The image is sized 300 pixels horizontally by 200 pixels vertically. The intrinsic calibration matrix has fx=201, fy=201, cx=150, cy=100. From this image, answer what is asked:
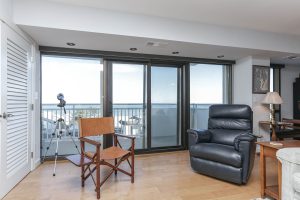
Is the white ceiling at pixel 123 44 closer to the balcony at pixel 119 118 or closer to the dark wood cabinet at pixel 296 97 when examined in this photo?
the balcony at pixel 119 118

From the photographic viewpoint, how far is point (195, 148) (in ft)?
9.88

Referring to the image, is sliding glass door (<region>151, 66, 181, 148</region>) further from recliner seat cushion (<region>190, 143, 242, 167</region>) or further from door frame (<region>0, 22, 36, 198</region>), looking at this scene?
door frame (<region>0, 22, 36, 198</region>)

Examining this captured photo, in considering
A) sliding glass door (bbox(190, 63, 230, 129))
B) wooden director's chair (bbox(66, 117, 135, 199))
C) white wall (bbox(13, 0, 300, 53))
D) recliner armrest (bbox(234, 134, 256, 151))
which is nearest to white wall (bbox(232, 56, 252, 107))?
sliding glass door (bbox(190, 63, 230, 129))

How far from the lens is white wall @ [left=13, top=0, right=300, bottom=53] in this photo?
8.40 ft

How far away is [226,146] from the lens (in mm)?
2908

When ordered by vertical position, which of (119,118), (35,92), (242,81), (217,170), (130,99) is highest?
(242,81)

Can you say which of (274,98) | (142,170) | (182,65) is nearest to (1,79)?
(142,170)

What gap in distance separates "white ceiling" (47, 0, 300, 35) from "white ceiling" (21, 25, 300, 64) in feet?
1.30

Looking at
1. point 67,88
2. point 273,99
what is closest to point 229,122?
point 273,99

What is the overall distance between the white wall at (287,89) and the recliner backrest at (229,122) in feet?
9.84

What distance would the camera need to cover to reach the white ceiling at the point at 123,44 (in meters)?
2.87

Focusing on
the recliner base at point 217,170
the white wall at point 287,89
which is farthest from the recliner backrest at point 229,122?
the white wall at point 287,89

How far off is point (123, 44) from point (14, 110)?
6.11 ft

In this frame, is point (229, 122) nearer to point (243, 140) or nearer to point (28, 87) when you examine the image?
Answer: point (243, 140)
